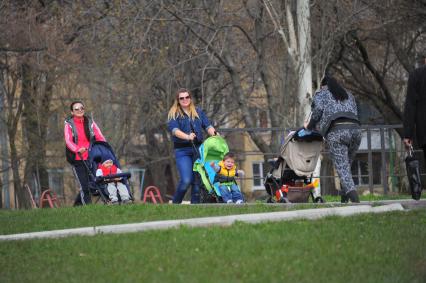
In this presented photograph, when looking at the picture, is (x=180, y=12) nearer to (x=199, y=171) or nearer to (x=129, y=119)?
(x=199, y=171)

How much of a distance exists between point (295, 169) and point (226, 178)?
4.43 ft

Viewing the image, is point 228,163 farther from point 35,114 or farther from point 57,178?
point 57,178

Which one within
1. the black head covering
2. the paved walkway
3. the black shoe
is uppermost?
the black head covering

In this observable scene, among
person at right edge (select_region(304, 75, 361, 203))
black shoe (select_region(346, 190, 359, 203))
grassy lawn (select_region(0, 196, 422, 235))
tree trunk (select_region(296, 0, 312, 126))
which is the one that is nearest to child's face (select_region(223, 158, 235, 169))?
grassy lawn (select_region(0, 196, 422, 235))

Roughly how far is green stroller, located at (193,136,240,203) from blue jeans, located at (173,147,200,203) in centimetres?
13

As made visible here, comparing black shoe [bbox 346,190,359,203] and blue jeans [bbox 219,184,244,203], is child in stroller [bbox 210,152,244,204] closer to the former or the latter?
blue jeans [bbox 219,184,244,203]

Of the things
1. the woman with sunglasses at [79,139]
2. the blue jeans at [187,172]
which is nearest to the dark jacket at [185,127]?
the blue jeans at [187,172]

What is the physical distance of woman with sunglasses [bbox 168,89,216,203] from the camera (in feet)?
61.4

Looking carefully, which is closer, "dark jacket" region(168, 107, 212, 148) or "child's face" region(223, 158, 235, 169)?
"child's face" region(223, 158, 235, 169)

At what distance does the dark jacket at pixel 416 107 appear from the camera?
1477 centimetres

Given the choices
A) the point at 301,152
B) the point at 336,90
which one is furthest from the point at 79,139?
the point at 336,90

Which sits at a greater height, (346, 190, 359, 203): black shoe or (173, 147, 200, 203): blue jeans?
(173, 147, 200, 203): blue jeans

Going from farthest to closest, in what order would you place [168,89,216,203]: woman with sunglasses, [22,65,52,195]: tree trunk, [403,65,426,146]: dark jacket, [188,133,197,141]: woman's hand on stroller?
[22,65,52,195]: tree trunk < [168,89,216,203]: woman with sunglasses < [188,133,197,141]: woman's hand on stroller < [403,65,426,146]: dark jacket

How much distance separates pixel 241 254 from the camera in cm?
1164
